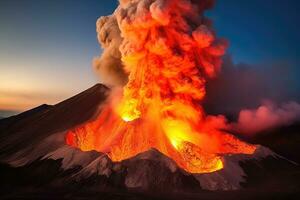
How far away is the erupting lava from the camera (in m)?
55.2

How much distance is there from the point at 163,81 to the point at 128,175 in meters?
20.4

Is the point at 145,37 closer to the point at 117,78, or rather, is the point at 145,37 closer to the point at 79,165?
the point at 117,78

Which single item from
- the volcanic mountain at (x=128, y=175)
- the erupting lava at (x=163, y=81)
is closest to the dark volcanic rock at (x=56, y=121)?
the volcanic mountain at (x=128, y=175)

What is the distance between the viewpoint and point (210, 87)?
73.6 metres

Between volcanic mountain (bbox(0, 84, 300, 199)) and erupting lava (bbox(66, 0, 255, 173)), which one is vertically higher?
erupting lava (bbox(66, 0, 255, 173))

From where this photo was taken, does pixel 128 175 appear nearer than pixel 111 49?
Yes

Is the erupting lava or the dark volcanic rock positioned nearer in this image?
the erupting lava

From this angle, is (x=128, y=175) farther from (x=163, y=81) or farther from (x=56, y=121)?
(x=56, y=121)

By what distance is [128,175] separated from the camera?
42.9 m

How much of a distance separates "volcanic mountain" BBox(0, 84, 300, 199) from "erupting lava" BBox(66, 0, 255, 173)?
5.70 meters

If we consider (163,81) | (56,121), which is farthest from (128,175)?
(56,121)

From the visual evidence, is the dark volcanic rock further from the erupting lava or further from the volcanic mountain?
the erupting lava

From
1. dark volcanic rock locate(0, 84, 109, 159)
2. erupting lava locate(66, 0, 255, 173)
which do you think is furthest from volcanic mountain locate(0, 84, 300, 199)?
erupting lava locate(66, 0, 255, 173)

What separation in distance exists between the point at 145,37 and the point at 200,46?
29.8 ft
